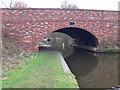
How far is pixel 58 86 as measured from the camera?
5.52m

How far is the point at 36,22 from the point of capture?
56.1ft

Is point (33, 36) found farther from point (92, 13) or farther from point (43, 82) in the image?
point (43, 82)

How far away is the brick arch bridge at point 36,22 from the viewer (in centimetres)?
1664

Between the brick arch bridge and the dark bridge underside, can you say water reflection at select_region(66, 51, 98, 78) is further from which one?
the dark bridge underside

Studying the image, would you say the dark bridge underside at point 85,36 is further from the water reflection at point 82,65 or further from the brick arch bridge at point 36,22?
the water reflection at point 82,65

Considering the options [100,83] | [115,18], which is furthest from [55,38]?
[100,83]

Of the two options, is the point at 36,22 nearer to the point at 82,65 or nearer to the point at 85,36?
the point at 82,65

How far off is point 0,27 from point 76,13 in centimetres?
811

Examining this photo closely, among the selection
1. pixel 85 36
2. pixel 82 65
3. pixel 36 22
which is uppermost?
pixel 36 22

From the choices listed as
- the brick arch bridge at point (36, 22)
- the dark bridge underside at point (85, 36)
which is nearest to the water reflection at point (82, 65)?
the brick arch bridge at point (36, 22)

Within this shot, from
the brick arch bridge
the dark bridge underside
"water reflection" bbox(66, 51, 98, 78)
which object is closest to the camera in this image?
"water reflection" bbox(66, 51, 98, 78)

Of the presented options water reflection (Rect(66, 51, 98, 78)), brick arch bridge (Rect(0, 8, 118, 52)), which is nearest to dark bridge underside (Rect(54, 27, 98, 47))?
brick arch bridge (Rect(0, 8, 118, 52))

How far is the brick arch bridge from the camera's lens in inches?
655

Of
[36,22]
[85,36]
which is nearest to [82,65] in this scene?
[36,22]
